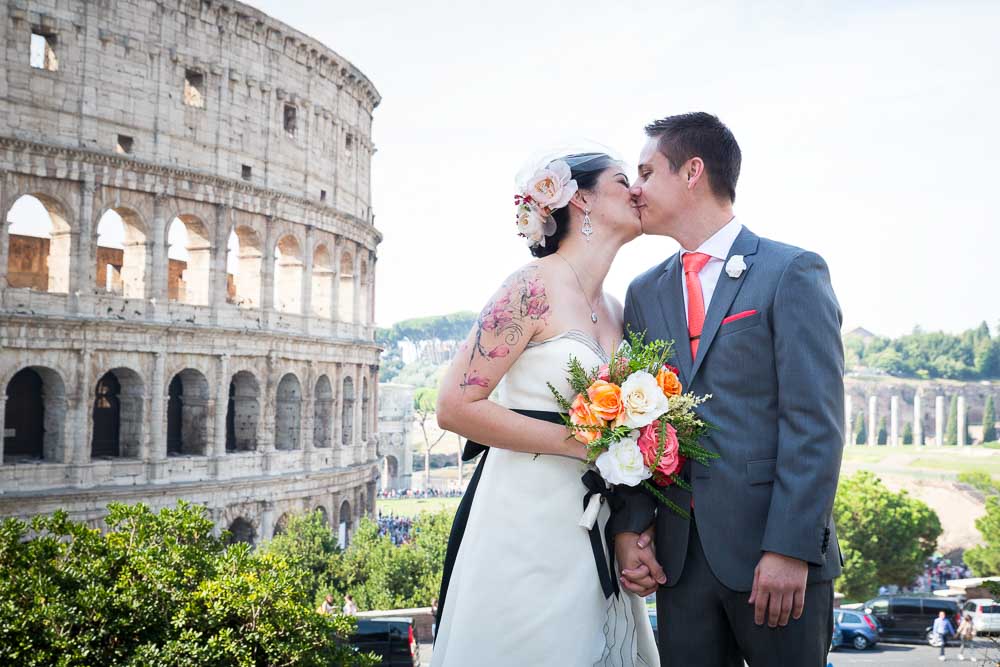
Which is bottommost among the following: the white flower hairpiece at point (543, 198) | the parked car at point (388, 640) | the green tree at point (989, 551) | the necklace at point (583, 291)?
the green tree at point (989, 551)

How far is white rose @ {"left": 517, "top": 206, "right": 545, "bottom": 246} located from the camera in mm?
4066

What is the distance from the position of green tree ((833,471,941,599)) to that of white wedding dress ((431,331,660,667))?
32.3 m

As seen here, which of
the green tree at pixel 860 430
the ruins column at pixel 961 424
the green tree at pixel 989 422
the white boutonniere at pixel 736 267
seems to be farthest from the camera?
the green tree at pixel 860 430

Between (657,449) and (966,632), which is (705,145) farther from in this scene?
(966,632)

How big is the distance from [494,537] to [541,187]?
1495 mm

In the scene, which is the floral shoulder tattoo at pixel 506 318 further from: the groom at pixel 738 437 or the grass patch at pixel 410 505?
the grass patch at pixel 410 505

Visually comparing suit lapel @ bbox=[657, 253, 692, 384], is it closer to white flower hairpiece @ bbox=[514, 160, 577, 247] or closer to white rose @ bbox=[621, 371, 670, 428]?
white rose @ bbox=[621, 371, 670, 428]

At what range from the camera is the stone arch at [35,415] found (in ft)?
74.9

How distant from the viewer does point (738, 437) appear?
11.0 ft

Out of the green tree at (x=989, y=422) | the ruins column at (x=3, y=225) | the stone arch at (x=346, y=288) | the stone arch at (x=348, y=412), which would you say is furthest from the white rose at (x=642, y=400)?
the green tree at (x=989, y=422)

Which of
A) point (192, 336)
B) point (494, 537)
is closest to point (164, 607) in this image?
point (494, 537)

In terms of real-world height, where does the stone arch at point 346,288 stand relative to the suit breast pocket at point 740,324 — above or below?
above

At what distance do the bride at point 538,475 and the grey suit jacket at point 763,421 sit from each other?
32cm

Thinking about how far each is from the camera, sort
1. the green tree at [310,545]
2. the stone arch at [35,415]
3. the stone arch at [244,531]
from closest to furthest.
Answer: the stone arch at [35,415] → the green tree at [310,545] → the stone arch at [244,531]
